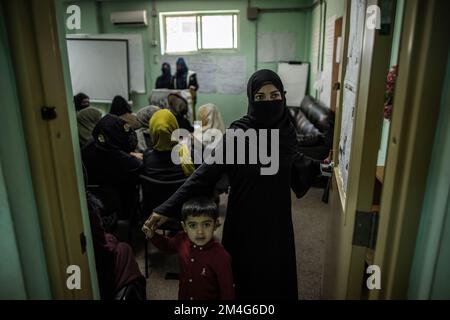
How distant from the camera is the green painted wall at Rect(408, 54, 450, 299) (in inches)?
27.2

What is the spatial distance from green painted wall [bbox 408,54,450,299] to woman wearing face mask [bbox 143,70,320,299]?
0.64 m

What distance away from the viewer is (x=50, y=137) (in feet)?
2.75

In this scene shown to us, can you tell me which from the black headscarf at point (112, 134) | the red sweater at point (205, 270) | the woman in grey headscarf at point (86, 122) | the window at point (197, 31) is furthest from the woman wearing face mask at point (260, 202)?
the window at point (197, 31)

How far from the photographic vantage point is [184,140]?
258cm

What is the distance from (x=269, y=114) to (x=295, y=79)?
14.9 feet

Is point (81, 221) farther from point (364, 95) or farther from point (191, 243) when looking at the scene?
point (364, 95)

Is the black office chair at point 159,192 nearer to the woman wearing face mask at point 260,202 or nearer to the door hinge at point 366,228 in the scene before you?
the woman wearing face mask at point 260,202

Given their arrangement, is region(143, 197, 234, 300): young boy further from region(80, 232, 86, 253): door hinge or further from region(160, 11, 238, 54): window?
region(160, 11, 238, 54): window

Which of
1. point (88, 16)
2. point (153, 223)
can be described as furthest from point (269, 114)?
point (88, 16)

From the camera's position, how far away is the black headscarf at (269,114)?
134cm

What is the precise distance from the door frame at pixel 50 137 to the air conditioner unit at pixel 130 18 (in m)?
5.45

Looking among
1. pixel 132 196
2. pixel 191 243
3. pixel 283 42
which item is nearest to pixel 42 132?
pixel 191 243

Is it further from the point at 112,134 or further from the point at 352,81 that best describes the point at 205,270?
the point at 112,134

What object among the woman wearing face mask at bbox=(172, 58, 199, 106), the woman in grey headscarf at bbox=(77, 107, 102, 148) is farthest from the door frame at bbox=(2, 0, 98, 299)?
the woman wearing face mask at bbox=(172, 58, 199, 106)
